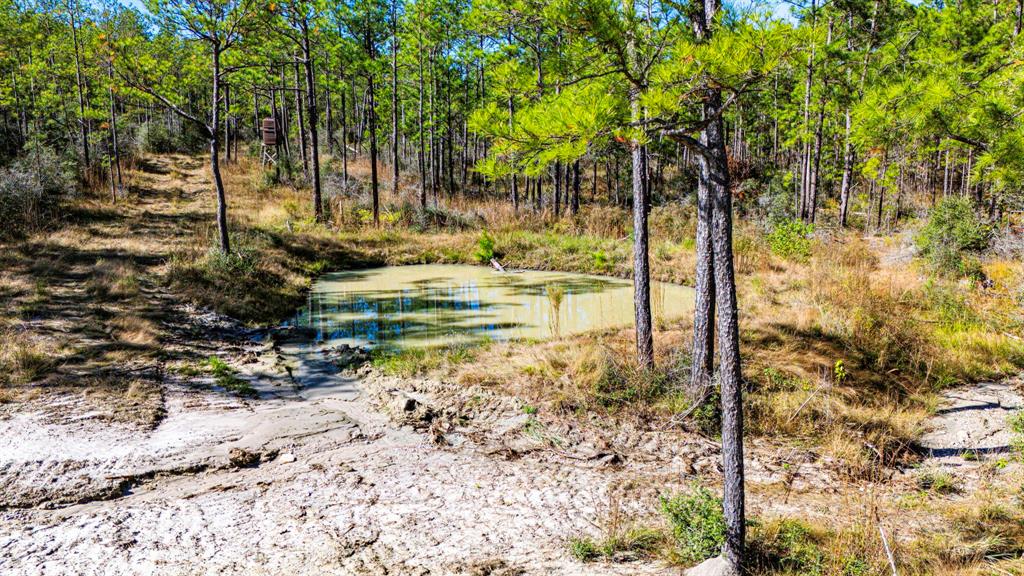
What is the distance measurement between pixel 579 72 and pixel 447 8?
65.8 ft

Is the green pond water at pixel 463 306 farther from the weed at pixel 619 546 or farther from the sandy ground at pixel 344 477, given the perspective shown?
the weed at pixel 619 546

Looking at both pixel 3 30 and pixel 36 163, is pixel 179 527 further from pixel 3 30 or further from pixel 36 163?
pixel 3 30

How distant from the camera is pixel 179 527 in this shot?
391 cm

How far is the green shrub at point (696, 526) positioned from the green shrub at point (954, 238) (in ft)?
33.3

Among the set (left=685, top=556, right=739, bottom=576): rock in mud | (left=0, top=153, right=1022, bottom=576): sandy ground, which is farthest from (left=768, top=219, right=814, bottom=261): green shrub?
(left=685, top=556, right=739, bottom=576): rock in mud

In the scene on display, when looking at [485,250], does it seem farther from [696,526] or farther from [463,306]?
[696,526]

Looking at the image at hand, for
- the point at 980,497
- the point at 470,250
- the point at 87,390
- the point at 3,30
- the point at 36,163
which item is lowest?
the point at 980,497

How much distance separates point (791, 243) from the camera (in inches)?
527

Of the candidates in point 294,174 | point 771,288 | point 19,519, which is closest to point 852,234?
point 771,288

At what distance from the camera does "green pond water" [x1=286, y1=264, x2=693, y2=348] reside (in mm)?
9438

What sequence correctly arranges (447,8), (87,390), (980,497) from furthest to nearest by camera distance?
(447,8)
(87,390)
(980,497)

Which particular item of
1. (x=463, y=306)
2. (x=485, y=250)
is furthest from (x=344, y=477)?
(x=485, y=250)

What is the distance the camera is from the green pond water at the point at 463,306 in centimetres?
944

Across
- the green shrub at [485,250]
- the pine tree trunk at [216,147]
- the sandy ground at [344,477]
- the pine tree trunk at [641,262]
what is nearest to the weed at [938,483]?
the sandy ground at [344,477]
